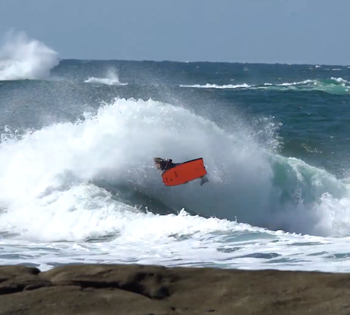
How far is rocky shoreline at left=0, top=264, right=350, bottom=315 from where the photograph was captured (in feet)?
12.7

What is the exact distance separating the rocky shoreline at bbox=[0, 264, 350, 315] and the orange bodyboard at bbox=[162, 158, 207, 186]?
737 cm

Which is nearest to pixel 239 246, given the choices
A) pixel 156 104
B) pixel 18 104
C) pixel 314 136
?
pixel 156 104

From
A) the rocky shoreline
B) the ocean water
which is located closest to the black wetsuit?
the ocean water

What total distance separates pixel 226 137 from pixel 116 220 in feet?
18.2

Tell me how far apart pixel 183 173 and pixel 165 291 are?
779cm

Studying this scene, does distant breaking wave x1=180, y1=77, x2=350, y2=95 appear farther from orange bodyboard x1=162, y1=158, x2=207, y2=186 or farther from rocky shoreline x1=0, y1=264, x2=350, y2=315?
rocky shoreline x1=0, y1=264, x2=350, y2=315

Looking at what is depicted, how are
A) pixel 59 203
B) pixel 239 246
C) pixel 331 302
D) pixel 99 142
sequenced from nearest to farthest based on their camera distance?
1. pixel 331 302
2. pixel 239 246
3. pixel 59 203
4. pixel 99 142

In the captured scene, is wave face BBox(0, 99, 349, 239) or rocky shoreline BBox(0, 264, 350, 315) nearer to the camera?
rocky shoreline BBox(0, 264, 350, 315)

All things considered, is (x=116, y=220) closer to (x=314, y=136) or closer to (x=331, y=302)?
(x=331, y=302)

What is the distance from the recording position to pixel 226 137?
1538 cm

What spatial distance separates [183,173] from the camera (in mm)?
12008

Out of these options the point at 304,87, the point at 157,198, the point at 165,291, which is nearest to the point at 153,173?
the point at 157,198

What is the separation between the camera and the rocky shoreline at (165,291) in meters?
3.88

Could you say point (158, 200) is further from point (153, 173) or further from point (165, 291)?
point (165, 291)
